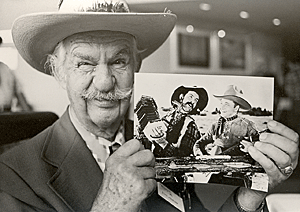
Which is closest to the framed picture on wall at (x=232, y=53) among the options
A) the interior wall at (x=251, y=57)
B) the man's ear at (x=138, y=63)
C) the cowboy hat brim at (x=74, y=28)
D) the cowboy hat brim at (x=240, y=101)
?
the interior wall at (x=251, y=57)

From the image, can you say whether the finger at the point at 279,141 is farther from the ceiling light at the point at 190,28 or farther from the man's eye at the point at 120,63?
the man's eye at the point at 120,63

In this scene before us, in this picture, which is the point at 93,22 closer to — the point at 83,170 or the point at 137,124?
the point at 137,124

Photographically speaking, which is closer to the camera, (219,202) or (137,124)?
(137,124)

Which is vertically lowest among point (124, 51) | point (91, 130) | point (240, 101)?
point (91, 130)

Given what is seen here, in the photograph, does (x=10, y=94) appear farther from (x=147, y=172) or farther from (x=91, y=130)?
(x=147, y=172)

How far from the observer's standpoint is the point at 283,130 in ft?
4.94

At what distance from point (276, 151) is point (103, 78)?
790 mm

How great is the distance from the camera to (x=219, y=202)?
1601 mm

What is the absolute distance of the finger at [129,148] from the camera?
4.68 ft

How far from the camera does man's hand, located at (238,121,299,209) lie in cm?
147

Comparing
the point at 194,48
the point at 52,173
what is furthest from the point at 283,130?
the point at 52,173

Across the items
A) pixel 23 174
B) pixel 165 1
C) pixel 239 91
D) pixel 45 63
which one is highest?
pixel 165 1

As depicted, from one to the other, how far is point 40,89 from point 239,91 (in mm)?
860

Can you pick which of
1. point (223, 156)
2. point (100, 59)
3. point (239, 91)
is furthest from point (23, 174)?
point (239, 91)
